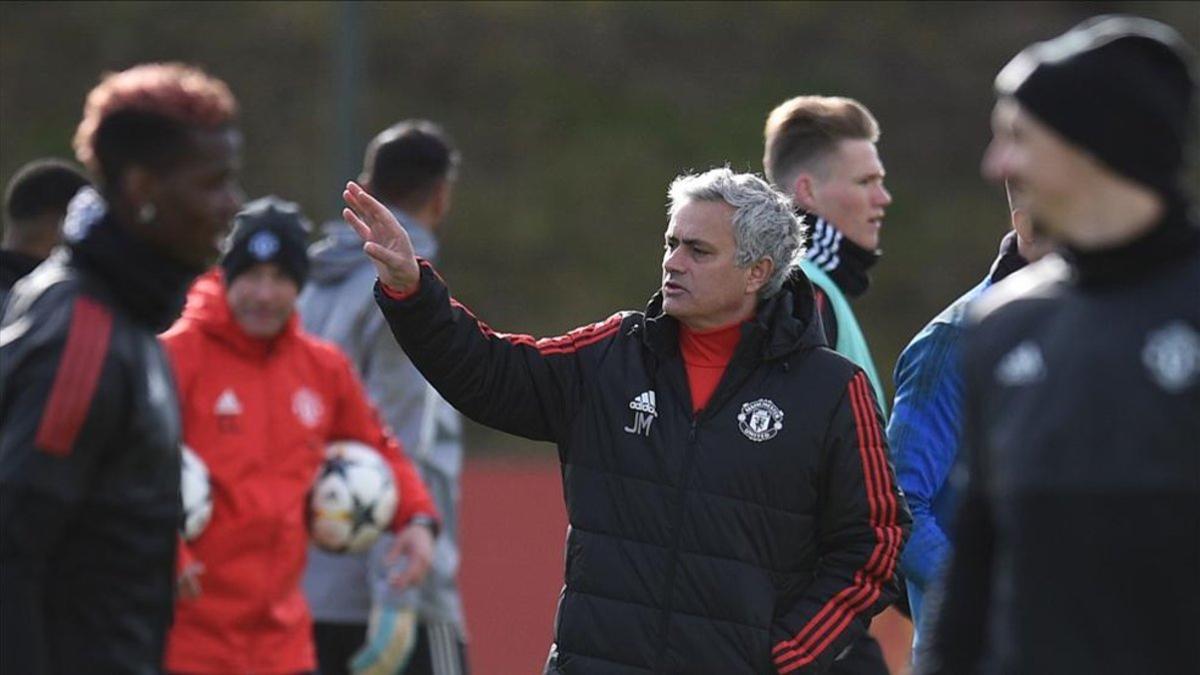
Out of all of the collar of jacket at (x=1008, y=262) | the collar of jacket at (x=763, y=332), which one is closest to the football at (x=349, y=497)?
the collar of jacket at (x=763, y=332)

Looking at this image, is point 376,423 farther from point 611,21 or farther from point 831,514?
point 611,21

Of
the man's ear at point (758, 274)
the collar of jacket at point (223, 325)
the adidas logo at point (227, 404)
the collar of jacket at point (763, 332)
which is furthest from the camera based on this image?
the collar of jacket at point (223, 325)

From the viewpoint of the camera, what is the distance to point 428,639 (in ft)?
28.0

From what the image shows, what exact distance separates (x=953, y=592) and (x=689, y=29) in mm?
24560

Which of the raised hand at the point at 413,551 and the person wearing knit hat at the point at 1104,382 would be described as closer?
the person wearing knit hat at the point at 1104,382

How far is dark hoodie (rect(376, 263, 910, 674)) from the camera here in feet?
17.5

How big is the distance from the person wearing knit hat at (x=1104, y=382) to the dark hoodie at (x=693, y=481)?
1.64m

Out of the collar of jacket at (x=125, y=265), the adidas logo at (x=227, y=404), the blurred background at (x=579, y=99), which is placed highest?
the blurred background at (x=579, y=99)

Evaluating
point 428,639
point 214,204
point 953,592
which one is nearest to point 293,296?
point 428,639

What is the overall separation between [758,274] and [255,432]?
2.32 metres

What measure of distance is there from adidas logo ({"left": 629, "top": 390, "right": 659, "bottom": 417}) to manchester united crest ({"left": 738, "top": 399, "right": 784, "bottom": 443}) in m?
0.21

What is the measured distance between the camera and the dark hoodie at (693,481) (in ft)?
17.5

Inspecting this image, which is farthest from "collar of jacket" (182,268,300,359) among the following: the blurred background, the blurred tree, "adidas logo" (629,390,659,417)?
the blurred tree

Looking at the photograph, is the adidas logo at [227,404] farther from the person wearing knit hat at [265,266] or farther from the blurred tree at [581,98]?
the blurred tree at [581,98]
